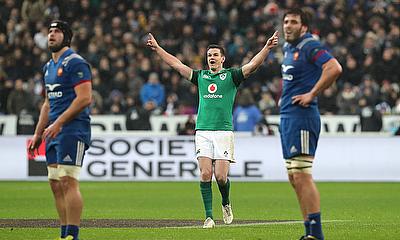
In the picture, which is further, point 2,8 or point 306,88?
point 2,8

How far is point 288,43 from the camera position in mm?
11062

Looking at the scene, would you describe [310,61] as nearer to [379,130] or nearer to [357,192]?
[357,192]

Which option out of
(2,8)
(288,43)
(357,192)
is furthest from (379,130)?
(288,43)

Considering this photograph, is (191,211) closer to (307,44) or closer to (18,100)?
(307,44)

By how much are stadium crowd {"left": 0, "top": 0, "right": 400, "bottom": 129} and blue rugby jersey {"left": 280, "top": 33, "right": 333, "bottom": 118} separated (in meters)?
17.5

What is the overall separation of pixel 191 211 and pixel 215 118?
129 inches

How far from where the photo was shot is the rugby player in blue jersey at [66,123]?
1059 centimetres

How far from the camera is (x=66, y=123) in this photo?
10609mm

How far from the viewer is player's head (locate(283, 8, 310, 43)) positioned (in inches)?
428

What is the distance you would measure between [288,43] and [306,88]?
0.54 m

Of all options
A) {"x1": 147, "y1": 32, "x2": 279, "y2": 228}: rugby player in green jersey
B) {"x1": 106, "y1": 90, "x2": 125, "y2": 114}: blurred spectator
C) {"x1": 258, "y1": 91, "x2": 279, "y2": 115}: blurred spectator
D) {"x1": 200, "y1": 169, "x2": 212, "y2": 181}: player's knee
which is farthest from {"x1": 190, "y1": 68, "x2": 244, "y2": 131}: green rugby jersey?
{"x1": 106, "y1": 90, "x2": 125, "y2": 114}: blurred spectator

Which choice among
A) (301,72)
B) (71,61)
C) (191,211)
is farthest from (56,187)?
(191,211)

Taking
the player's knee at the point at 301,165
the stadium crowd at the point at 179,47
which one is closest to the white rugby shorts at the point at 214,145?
the player's knee at the point at 301,165

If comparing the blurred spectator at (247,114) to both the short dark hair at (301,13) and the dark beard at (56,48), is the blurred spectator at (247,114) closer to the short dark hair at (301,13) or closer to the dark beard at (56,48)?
the short dark hair at (301,13)
